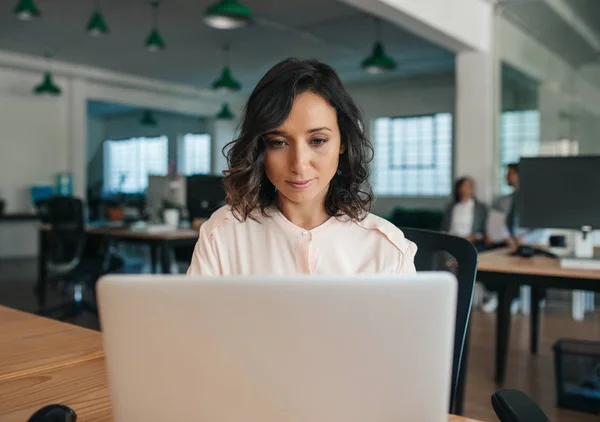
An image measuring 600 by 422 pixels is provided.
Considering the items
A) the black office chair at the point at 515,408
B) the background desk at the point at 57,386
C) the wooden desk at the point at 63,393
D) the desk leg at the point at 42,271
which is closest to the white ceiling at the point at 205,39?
the desk leg at the point at 42,271

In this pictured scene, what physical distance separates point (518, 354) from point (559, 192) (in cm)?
143

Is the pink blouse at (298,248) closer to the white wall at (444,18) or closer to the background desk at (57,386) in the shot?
the background desk at (57,386)

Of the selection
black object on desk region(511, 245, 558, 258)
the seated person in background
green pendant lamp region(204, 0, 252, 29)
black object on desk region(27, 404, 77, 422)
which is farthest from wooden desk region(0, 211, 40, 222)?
black object on desk region(27, 404, 77, 422)

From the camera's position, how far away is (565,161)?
2859 millimetres

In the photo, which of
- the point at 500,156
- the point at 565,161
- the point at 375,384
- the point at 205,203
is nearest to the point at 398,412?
the point at 375,384

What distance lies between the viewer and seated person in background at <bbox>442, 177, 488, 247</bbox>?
5.39m

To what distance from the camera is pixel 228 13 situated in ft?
14.4

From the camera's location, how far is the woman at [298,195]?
1.13m

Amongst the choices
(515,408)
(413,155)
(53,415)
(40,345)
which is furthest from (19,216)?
(515,408)

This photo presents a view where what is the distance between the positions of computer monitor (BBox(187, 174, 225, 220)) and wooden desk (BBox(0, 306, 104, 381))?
355 cm

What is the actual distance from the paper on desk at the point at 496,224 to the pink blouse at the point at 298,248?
4.46 m

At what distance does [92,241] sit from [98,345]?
421 centimetres

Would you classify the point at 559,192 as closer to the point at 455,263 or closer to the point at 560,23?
the point at 455,263

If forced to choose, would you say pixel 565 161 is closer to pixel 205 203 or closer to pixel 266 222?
pixel 266 222
